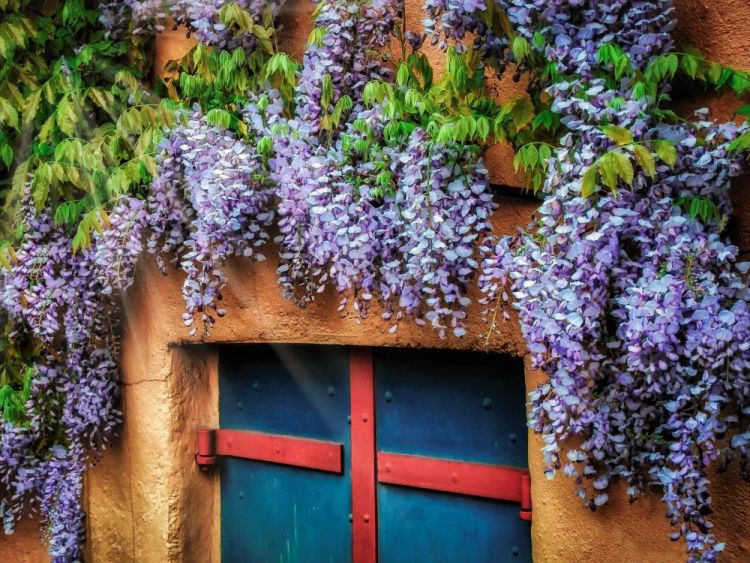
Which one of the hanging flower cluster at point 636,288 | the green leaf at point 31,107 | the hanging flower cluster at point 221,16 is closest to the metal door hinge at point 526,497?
the hanging flower cluster at point 636,288

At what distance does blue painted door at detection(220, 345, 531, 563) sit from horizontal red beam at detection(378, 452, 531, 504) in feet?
0.11

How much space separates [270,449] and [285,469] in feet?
0.34

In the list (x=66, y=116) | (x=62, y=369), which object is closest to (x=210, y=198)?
(x=66, y=116)

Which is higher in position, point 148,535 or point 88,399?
point 88,399

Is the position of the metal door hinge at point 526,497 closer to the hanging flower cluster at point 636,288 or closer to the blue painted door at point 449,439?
the blue painted door at point 449,439

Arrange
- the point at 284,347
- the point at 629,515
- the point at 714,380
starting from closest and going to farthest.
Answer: the point at 714,380
the point at 629,515
the point at 284,347

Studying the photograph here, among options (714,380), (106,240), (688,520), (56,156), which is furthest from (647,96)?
(56,156)

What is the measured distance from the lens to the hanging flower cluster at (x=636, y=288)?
1696 mm

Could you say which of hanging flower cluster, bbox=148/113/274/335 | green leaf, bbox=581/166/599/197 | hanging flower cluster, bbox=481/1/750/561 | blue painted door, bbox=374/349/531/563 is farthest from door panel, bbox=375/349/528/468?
green leaf, bbox=581/166/599/197

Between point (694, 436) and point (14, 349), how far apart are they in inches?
123

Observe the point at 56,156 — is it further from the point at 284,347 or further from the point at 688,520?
the point at 688,520

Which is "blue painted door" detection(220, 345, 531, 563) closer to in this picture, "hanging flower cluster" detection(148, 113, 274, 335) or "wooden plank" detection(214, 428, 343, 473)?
"wooden plank" detection(214, 428, 343, 473)

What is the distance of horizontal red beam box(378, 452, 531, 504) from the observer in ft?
8.08

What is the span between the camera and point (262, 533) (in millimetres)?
3203
